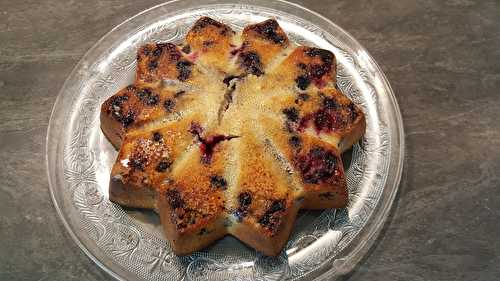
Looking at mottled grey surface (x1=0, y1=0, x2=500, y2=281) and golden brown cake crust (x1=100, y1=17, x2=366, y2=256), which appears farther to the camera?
mottled grey surface (x1=0, y1=0, x2=500, y2=281)

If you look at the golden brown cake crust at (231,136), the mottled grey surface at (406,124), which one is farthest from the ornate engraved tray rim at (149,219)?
the mottled grey surface at (406,124)

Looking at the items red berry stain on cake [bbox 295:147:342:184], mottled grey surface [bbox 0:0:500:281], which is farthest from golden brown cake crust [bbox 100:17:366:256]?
mottled grey surface [bbox 0:0:500:281]

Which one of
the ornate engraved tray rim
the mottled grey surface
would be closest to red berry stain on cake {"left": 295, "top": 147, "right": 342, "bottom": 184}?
the ornate engraved tray rim

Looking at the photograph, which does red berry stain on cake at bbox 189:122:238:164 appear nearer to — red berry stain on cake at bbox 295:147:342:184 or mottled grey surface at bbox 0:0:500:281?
red berry stain on cake at bbox 295:147:342:184

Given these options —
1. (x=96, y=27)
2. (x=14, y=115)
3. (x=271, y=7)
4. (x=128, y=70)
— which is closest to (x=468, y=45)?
(x=271, y=7)

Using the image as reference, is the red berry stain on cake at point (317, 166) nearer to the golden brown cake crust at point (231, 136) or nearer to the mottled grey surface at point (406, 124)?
the golden brown cake crust at point (231, 136)

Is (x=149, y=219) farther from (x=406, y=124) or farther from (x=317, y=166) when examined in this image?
(x=406, y=124)

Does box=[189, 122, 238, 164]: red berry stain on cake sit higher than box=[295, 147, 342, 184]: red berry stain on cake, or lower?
higher
